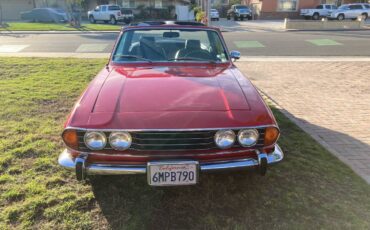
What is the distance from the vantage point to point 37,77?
840 centimetres

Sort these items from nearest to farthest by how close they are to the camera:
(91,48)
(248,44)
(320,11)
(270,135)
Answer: (270,135)
(91,48)
(248,44)
(320,11)

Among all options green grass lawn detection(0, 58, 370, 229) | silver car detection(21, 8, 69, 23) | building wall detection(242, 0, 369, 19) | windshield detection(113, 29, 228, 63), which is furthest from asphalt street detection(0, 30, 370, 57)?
building wall detection(242, 0, 369, 19)

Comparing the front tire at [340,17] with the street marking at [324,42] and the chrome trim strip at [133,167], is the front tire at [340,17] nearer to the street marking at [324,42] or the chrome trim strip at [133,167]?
the street marking at [324,42]

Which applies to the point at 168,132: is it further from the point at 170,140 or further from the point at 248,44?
the point at 248,44

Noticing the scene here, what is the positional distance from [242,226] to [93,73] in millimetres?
7043

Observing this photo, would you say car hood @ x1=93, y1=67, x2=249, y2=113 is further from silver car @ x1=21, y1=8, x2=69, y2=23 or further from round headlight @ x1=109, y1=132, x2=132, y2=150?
silver car @ x1=21, y1=8, x2=69, y2=23

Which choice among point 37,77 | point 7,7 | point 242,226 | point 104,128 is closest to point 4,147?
point 104,128

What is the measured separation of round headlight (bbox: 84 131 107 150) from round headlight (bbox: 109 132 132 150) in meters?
0.06

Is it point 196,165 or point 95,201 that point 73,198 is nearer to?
point 95,201

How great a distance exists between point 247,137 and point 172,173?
27.2 inches

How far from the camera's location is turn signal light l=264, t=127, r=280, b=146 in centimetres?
300

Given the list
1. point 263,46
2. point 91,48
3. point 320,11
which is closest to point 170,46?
point 91,48

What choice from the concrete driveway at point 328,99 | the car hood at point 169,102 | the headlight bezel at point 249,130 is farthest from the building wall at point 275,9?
the headlight bezel at point 249,130

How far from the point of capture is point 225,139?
289 cm
